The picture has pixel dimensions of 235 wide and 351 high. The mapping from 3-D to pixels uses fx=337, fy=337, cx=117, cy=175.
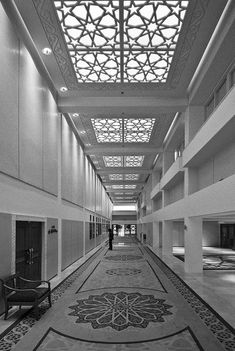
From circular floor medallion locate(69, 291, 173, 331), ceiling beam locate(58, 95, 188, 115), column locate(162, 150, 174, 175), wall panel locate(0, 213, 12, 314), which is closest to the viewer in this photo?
circular floor medallion locate(69, 291, 173, 331)

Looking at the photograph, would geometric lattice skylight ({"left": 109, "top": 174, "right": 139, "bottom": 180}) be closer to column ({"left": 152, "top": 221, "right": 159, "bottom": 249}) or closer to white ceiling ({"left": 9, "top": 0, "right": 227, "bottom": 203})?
column ({"left": 152, "top": 221, "right": 159, "bottom": 249})

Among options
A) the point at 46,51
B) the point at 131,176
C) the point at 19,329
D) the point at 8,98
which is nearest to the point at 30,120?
the point at 8,98

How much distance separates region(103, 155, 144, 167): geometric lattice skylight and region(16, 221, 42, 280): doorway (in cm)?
1322

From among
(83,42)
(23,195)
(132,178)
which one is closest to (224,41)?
(83,42)

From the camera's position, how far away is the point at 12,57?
6.64m

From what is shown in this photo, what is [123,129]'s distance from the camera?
15422mm

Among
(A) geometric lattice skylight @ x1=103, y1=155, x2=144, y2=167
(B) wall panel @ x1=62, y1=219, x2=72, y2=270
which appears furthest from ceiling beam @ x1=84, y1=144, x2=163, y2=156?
(B) wall panel @ x1=62, y1=219, x2=72, y2=270

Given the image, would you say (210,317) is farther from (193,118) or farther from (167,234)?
(167,234)

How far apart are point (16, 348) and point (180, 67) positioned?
7526 mm

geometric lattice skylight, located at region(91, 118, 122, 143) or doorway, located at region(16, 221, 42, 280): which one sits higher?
geometric lattice skylight, located at region(91, 118, 122, 143)

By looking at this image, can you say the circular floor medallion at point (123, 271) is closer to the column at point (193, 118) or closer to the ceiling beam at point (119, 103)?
the column at point (193, 118)

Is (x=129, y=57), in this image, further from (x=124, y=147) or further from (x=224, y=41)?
(x=124, y=147)

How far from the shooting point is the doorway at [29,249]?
7.45m

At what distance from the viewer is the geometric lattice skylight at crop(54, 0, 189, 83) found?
678 centimetres
